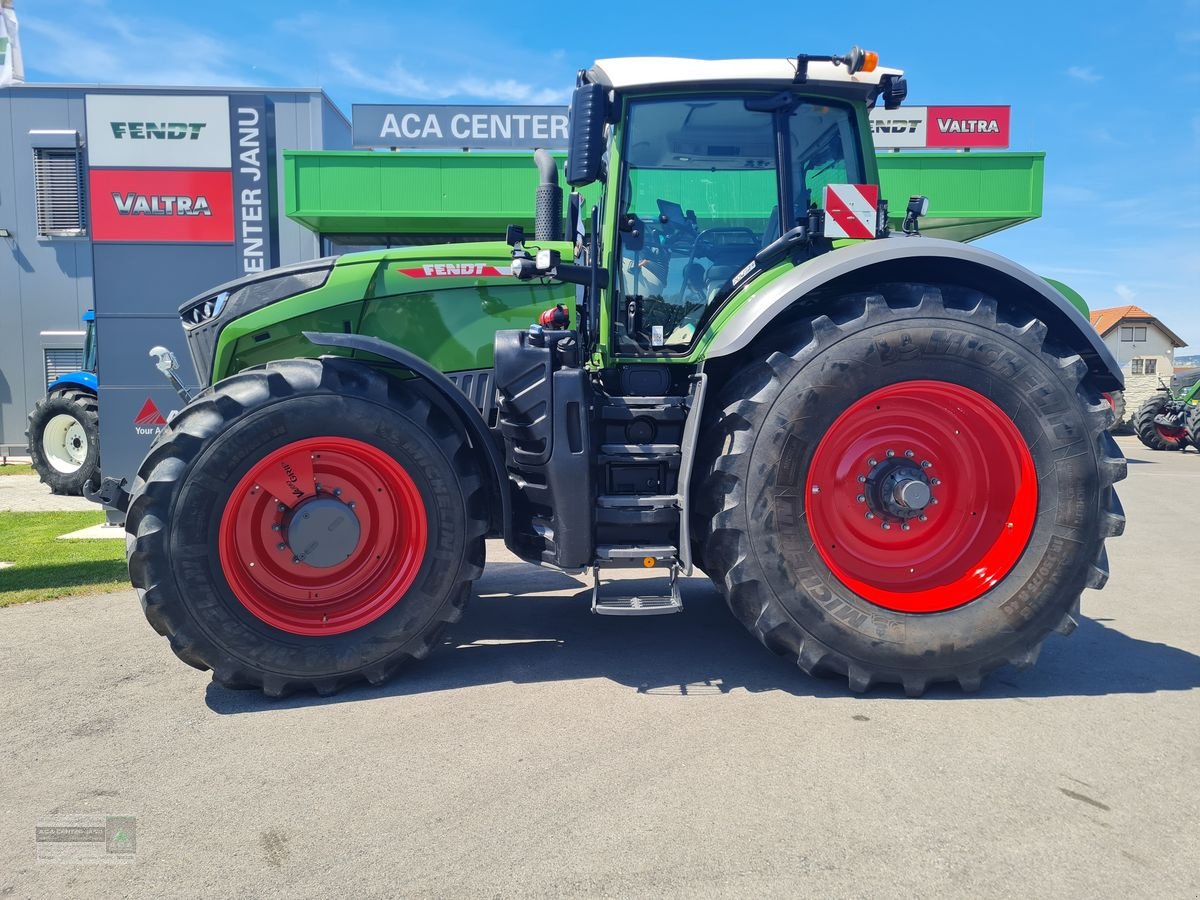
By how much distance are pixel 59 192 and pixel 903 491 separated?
17.2 meters

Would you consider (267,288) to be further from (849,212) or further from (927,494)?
(927,494)

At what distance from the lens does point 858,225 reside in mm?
3568

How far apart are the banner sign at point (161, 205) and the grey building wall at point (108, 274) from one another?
5.3 inches

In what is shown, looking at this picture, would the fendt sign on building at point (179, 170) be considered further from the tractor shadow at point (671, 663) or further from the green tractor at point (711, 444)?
the tractor shadow at point (671, 663)

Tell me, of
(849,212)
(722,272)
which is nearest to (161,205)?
(722,272)

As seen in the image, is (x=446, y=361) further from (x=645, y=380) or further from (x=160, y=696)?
(x=160, y=696)

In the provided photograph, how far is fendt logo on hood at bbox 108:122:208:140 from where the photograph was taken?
7.19 meters

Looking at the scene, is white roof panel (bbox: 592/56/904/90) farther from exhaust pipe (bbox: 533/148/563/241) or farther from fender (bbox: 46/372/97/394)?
fender (bbox: 46/372/97/394)

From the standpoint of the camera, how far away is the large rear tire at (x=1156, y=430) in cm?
1797

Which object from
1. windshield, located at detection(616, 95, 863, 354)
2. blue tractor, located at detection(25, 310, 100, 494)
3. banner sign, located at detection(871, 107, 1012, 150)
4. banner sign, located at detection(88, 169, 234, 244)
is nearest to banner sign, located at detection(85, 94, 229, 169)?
banner sign, located at detection(88, 169, 234, 244)

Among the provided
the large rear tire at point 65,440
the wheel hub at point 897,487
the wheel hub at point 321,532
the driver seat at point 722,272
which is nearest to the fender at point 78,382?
the large rear tire at point 65,440

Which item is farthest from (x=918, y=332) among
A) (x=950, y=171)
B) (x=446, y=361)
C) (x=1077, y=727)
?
(x=950, y=171)

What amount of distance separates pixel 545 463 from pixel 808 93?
7.04 ft

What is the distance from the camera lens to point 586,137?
129 inches
